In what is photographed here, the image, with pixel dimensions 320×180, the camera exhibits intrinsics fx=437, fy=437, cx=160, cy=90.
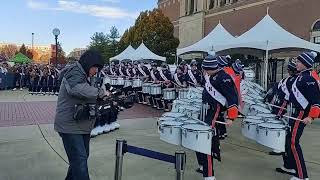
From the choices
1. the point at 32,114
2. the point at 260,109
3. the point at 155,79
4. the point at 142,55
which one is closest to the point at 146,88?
the point at 155,79

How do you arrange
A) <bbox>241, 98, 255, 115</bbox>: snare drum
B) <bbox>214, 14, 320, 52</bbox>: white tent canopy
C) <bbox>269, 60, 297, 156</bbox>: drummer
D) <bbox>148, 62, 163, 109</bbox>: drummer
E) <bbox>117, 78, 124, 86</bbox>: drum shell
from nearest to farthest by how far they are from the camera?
<bbox>269, 60, 297, 156</bbox>: drummer, <bbox>241, 98, 255, 115</bbox>: snare drum, <bbox>214, 14, 320, 52</bbox>: white tent canopy, <bbox>148, 62, 163, 109</bbox>: drummer, <bbox>117, 78, 124, 86</bbox>: drum shell

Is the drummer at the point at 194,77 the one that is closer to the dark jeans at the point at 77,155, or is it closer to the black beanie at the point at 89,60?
the black beanie at the point at 89,60

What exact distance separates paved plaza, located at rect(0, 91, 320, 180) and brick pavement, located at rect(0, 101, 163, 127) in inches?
5.1

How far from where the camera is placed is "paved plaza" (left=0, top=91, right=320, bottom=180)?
6.77 meters

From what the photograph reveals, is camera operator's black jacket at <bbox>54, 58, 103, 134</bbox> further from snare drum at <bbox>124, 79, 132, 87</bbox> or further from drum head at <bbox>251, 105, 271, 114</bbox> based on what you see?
snare drum at <bbox>124, 79, 132, 87</bbox>

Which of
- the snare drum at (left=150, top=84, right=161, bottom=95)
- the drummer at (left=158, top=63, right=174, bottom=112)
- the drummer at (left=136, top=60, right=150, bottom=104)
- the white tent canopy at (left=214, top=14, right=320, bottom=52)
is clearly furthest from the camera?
the drummer at (left=136, top=60, right=150, bottom=104)

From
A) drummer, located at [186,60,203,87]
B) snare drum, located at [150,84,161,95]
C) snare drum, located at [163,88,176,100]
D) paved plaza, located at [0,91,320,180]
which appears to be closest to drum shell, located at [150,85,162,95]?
snare drum, located at [150,84,161,95]

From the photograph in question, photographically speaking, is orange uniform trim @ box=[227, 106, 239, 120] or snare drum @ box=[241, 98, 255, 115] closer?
orange uniform trim @ box=[227, 106, 239, 120]

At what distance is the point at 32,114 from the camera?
14.1 metres

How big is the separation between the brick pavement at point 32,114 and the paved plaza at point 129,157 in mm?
128

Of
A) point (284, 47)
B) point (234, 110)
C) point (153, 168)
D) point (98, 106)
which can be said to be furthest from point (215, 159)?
point (284, 47)

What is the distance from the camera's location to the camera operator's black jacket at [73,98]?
4.73m

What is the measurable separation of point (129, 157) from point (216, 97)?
233cm

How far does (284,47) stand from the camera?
15648mm
